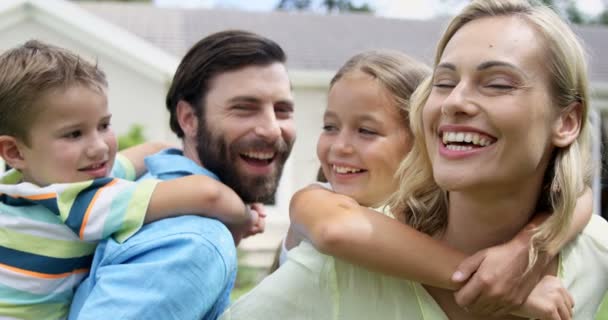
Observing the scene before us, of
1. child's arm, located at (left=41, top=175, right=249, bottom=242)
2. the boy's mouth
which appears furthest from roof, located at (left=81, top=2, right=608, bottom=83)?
child's arm, located at (left=41, top=175, right=249, bottom=242)

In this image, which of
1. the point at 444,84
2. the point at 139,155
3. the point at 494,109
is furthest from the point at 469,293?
the point at 139,155

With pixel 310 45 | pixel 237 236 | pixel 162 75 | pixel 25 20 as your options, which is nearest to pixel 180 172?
pixel 237 236

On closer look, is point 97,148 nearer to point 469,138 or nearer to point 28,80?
point 28,80

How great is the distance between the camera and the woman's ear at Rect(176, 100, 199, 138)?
3541 mm

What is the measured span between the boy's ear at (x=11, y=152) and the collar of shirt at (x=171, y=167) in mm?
544

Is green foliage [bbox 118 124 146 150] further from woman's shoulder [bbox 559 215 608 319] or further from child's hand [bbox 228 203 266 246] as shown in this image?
woman's shoulder [bbox 559 215 608 319]

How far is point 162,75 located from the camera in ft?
46.4

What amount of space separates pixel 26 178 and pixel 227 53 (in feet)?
3.53

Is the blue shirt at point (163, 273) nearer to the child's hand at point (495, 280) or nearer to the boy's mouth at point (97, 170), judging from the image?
the boy's mouth at point (97, 170)

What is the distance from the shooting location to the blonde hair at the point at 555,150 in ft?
7.75

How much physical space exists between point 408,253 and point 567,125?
2.34 feet

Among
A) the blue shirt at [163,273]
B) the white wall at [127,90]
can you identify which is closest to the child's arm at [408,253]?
the blue shirt at [163,273]

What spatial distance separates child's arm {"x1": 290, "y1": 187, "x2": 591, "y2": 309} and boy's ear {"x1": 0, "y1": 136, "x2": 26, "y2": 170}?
1.38 metres

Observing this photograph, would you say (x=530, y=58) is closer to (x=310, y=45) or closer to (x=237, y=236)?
(x=237, y=236)
